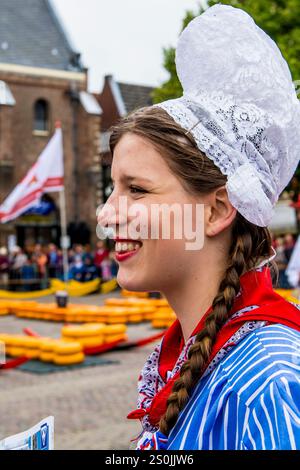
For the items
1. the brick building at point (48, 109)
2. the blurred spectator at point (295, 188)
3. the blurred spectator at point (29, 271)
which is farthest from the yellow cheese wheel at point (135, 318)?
the brick building at point (48, 109)

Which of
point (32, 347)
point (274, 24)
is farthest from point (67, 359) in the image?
point (274, 24)

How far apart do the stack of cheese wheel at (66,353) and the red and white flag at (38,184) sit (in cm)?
887

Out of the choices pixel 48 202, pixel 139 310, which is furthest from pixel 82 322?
pixel 48 202

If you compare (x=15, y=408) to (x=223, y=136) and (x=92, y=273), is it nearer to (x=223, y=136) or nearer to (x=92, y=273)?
(x=223, y=136)

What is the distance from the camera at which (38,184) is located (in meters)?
18.7

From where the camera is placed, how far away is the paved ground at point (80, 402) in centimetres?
640

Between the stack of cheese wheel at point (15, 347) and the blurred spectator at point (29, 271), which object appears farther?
the blurred spectator at point (29, 271)

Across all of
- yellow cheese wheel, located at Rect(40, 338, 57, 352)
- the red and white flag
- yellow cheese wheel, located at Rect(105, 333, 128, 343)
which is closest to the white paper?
yellow cheese wheel, located at Rect(40, 338, 57, 352)

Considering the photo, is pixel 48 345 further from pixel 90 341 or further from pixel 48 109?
pixel 48 109

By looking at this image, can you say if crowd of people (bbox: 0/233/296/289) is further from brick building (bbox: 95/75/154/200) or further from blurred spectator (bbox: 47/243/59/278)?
brick building (bbox: 95/75/154/200)

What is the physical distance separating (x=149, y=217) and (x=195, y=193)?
13 cm

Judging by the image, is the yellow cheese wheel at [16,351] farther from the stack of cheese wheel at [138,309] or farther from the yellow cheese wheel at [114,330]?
the stack of cheese wheel at [138,309]

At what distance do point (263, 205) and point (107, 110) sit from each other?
40.1 meters

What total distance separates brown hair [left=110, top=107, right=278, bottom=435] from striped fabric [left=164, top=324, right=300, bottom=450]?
0.11 ft
